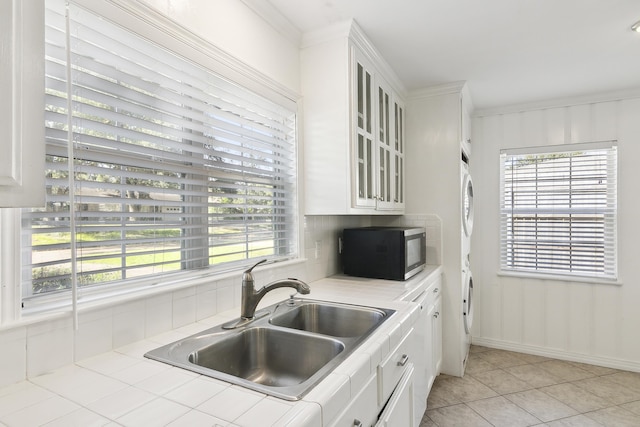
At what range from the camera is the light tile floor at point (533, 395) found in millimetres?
2285

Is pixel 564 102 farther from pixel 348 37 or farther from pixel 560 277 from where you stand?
pixel 348 37

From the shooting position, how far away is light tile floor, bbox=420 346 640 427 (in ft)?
7.50

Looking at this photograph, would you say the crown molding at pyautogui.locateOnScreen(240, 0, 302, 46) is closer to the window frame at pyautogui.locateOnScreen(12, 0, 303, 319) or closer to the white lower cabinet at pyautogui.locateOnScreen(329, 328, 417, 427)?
the window frame at pyautogui.locateOnScreen(12, 0, 303, 319)

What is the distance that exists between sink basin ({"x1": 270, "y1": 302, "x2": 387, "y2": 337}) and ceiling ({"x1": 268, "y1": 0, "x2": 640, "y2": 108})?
152 centimetres

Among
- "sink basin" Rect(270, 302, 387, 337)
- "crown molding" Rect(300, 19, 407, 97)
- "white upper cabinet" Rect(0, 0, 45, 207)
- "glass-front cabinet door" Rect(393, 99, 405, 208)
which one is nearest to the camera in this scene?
"white upper cabinet" Rect(0, 0, 45, 207)

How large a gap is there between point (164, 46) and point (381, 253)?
1.70 metres

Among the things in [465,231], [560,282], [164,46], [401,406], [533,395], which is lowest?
[533,395]

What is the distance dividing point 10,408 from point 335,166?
163 centimetres

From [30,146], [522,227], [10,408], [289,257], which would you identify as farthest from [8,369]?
[522,227]

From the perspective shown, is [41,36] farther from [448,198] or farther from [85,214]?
[448,198]

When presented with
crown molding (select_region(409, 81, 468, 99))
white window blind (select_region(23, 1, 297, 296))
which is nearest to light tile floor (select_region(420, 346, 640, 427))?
white window blind (select_region(23, 1, 297, 296))

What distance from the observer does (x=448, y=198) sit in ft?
9.44

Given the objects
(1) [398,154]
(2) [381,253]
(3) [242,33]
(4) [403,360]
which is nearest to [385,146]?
(1) [398,154]

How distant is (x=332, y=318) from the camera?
1.63 metres
